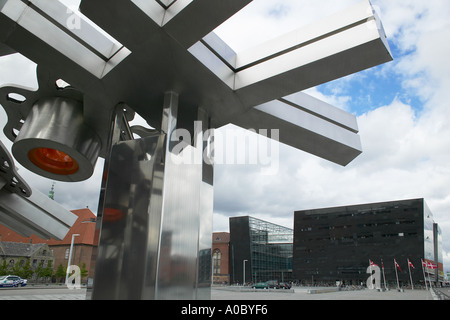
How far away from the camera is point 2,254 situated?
204 feet

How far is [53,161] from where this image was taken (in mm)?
9836

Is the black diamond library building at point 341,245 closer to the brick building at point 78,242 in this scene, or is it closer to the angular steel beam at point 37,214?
the brick building at point 78,242

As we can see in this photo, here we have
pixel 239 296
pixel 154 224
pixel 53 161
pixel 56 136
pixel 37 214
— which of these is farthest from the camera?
pixel 239 296

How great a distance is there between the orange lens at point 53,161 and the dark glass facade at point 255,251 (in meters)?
67.1

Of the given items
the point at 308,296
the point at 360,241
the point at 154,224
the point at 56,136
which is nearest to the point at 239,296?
the point at 308,296

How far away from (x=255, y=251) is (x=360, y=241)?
2216cm

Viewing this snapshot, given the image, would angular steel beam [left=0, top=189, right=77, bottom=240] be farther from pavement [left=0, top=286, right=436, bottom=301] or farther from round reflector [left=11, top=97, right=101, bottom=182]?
round reflector [left=11, top=97, right=101, bottom=182]

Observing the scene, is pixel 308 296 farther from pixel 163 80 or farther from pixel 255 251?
pixel 255 251

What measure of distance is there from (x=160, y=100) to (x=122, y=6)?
8.46 feet

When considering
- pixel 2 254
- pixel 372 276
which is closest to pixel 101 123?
pixel 372 276

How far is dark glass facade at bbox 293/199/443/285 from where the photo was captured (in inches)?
2462

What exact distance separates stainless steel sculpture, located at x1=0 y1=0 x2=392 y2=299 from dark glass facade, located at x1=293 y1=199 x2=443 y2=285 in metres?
66.4
